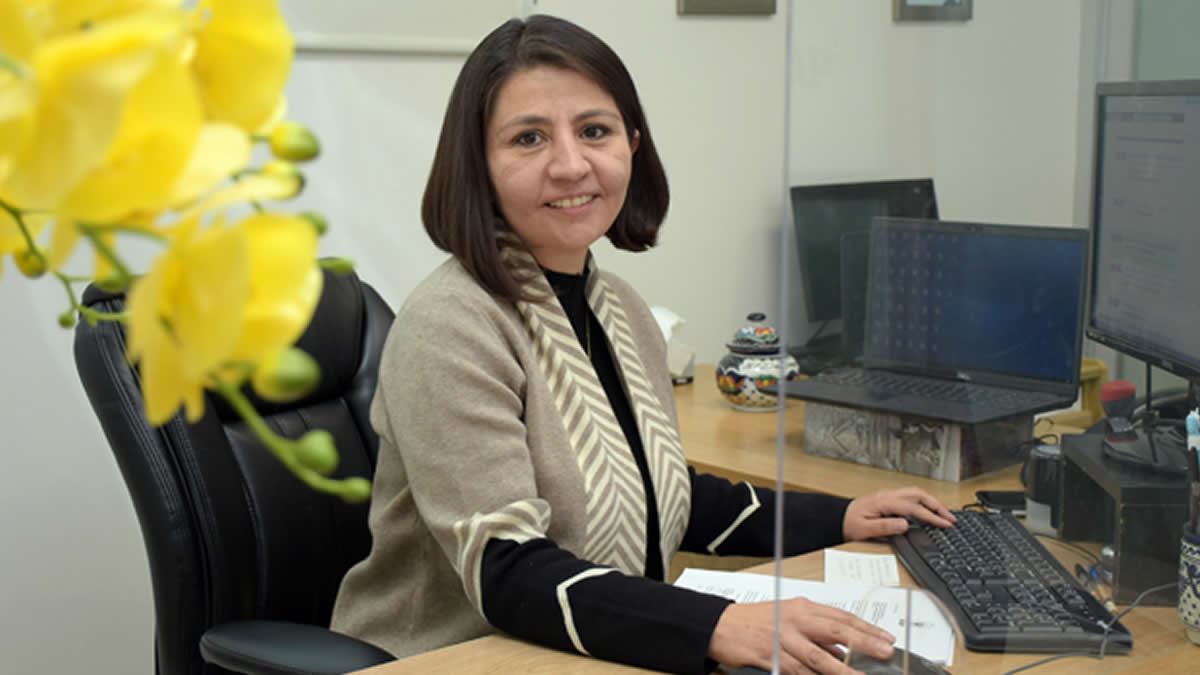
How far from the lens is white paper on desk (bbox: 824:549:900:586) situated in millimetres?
1073

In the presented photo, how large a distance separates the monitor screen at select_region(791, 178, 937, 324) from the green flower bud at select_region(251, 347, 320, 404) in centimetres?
76

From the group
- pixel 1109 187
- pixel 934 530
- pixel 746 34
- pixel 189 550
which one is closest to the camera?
pixel 1109 187

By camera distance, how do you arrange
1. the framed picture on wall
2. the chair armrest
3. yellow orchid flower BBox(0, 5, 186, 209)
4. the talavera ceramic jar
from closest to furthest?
yellow orchid flower BBox(0, 5, 186, 209), the framed picture on wall, the chair armrest, the talavera ceramic jar

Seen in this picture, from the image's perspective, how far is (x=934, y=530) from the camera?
1.16 meters

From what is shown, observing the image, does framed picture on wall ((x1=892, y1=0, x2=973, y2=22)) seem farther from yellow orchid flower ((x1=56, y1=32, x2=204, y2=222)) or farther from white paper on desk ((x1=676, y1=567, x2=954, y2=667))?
yellow orchid flower ((x1=56, y1=32, x2=204, y2=222))

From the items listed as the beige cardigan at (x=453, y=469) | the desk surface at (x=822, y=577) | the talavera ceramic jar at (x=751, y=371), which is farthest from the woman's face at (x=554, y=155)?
the talavera ceramic jar at (x=751, y=371)

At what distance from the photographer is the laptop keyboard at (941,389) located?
995mm

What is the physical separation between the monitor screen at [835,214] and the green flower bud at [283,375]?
0.76 metres

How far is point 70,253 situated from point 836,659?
902 millimetres

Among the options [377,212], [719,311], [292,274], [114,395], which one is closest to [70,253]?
[292,274]

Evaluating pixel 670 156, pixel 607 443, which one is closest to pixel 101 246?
pixel 607 443

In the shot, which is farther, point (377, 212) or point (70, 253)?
point (377, 212)


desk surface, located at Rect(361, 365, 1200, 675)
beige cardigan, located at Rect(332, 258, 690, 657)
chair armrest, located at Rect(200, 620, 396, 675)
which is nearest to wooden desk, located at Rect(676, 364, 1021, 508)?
desk surface, located at Rect(361, 365, 1200, 675)

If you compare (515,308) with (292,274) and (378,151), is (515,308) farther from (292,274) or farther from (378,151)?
(292,274)
